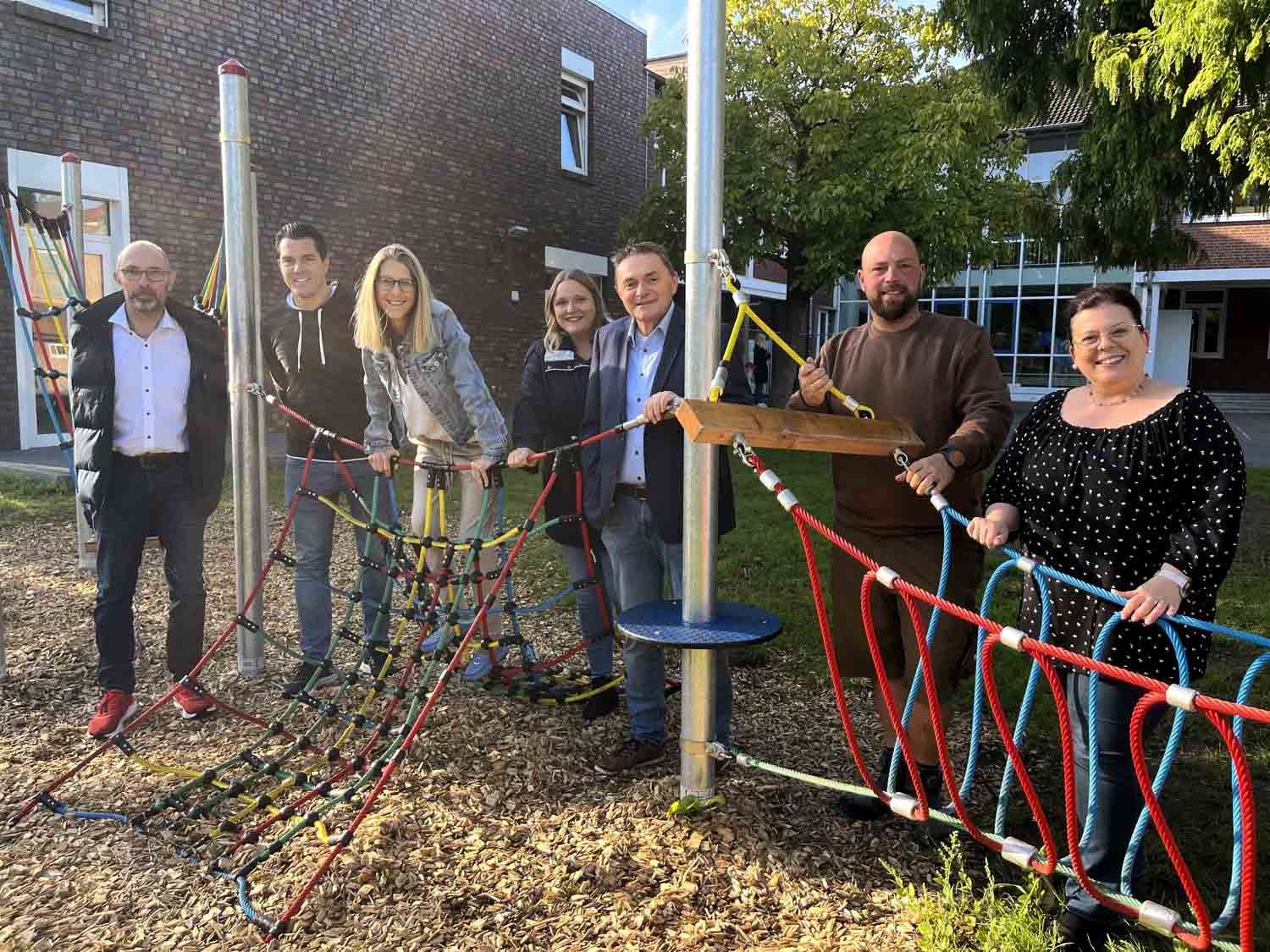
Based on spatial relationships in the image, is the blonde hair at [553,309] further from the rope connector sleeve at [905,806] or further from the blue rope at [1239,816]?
the blue rope at [1239,816]

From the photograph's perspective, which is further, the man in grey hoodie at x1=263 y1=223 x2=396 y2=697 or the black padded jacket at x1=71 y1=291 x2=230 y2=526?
the man in grey hoodie at x1=263 y1=223 x2=396 y2=697

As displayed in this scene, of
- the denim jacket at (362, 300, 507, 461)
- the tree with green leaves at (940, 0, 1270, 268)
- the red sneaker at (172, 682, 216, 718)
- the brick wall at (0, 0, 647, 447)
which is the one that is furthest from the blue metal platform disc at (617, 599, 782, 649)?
the brick wall at (0, 0, 647, 447)

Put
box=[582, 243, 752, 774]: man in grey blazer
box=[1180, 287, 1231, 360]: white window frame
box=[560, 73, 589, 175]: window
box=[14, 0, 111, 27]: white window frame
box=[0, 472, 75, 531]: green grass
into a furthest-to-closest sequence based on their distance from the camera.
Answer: box=[1180, 287, 1231, 360]: white window frame < box=[560, 73, 589, 175]: window < box=[14, 0, 111, 27]: white window frame < box=[0, 472, 75, 531]: green grass < box=[582, 243, 752, 774]: man in grey blazer

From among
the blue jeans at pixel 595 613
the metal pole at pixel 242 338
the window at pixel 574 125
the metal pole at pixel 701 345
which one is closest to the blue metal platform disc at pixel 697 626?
the metal pole at pixel 701 345

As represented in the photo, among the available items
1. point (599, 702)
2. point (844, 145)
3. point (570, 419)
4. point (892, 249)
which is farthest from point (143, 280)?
point (844, 145)

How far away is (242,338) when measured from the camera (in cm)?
404

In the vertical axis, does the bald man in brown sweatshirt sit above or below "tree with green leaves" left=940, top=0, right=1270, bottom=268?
below

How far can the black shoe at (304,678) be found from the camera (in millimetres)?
3822

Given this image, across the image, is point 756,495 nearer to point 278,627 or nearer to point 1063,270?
→ point 278,627

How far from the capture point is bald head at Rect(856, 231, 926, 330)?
283cm

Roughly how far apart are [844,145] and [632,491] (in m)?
10.6

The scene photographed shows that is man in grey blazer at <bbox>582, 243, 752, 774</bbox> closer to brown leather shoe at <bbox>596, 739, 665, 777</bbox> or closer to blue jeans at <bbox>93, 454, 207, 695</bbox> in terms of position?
brown leather shoe at <bbox>596, 739, 665, 777</bbox>

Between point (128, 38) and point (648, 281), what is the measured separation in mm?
9154

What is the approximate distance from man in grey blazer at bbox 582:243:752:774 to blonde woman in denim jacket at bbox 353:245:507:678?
54cm
